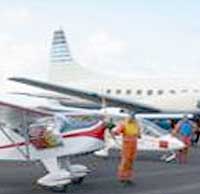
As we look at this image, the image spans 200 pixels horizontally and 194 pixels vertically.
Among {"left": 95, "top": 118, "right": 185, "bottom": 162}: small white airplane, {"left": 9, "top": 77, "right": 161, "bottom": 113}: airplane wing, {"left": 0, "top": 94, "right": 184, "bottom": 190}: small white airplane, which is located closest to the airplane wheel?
{"left": 0, "top": 94, "right": 184, "bottom": 190}: small white airplane

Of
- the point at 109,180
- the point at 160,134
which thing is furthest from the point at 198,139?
the point at 109,180

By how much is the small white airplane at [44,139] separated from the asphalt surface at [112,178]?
421 millimetres

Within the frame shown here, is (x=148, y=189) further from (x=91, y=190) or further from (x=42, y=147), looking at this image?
(x=42, y=147)

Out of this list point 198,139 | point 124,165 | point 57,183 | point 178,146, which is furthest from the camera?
point 198,139

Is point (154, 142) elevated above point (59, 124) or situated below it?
below

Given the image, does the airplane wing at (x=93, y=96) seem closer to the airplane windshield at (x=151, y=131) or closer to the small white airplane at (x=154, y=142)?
the airplane windshield at (x=151, y=131)

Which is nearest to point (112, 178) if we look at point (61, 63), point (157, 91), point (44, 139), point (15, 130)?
point (44, 139)

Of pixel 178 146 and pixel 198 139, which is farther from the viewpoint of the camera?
pixel 198 139

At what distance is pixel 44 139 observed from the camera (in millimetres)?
15078

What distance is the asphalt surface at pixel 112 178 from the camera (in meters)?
15.2

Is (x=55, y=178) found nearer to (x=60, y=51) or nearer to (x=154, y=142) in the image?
(x=154, y=142)

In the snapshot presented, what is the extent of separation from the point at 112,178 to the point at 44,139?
121 inches

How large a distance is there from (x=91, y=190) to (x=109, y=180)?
2.03 m

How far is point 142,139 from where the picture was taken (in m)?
23.9
